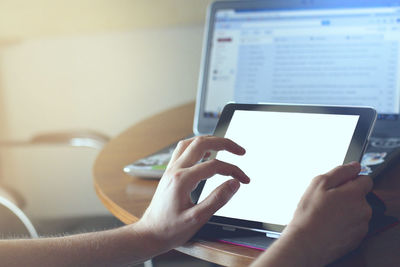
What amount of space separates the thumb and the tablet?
0.03 m

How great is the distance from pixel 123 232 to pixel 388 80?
25.9 inches

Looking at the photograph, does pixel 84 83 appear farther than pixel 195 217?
Yes

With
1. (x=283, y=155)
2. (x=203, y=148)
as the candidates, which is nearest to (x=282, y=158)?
(x=283, y=155)

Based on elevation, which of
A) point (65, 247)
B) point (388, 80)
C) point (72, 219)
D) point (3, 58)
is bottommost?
point (72, 219)

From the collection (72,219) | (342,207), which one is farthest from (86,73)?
(342,207)

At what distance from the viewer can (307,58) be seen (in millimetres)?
1133

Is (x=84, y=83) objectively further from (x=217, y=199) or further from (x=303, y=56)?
(x=217, y=199)

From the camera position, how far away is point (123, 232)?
0.73 m

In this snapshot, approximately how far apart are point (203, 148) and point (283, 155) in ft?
0.37

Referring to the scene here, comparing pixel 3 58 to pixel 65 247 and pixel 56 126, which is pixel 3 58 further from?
pixel 65 247

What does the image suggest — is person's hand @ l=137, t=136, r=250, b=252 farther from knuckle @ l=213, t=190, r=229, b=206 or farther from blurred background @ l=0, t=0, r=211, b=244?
blurred background @ l=0, t=0, r=211, b=244

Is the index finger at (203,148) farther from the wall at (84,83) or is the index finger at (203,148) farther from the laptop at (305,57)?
the wall at (84,83)

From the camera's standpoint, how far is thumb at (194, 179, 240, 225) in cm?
66

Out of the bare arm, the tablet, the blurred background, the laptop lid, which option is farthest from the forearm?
the blurred background
